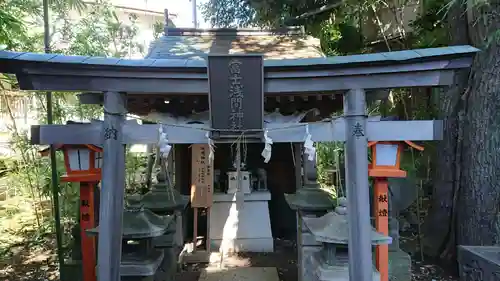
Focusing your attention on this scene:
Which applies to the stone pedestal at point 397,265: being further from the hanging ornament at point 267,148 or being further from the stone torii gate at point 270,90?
the hanging ornament at point 267,148

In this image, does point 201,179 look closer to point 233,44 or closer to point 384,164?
point 233,44

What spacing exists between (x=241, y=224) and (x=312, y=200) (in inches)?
113

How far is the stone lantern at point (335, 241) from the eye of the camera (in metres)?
4.02

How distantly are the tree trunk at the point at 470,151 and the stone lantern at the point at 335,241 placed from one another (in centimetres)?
281

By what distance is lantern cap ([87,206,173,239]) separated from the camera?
422cm

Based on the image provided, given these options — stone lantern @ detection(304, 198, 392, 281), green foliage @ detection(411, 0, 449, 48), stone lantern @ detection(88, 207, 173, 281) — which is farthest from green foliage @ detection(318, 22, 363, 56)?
stone lantern @ detection(88, 207, 173, 281)

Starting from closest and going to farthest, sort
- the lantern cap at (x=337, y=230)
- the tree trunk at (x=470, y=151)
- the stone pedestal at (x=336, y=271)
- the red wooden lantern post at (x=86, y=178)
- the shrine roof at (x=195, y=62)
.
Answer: the shrine roof at (x=195, y=62) → the lantern cap at (x=337, y=230) → the stone pedestal at (x=336, y=271) → the red wooden lantern post at (x=86, y=178) → the tree trunk at (x=470, y=151)

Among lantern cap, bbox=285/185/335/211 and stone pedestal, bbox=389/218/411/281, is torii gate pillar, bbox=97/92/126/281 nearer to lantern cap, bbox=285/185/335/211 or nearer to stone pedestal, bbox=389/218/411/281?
lantern cap, bbox=285/185/335/211

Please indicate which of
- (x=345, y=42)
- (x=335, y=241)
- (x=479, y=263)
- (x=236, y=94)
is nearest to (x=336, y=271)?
(x=335, y=241)

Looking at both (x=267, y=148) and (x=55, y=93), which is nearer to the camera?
(x=267, y=148)

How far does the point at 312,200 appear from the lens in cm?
556

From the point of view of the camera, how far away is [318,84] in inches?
139

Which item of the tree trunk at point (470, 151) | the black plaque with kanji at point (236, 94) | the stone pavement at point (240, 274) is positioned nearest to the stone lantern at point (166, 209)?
the stone pavement at point (240, 274)

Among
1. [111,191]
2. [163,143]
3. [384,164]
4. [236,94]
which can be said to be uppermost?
[236,94]
